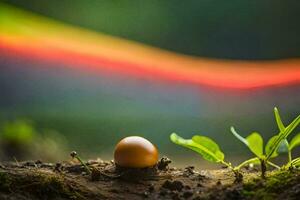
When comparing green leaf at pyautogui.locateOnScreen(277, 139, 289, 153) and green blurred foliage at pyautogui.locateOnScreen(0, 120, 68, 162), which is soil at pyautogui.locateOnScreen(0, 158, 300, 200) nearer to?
green leaf at pyautogui.locateOnScreen(277, 139, 289, 153)

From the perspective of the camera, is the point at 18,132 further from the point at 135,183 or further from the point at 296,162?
the point at 296,162

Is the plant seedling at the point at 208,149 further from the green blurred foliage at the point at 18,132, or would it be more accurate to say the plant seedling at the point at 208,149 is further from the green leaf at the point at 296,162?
the green blurred foliage at the point at 18,132

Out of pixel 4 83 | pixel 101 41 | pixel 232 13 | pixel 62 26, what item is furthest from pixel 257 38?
pixel 4 83

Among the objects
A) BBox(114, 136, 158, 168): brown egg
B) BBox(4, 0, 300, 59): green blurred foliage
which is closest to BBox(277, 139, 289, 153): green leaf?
BBox(114, 136, 158, 168): brown egg

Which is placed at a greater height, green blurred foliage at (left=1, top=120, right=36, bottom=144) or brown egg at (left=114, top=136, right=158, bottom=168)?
green blurred foliage at (left=1, top=120, right=36, bottom=144)

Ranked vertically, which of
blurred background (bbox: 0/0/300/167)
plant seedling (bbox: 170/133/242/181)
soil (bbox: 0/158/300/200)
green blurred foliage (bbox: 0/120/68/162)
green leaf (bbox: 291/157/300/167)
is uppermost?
blurred background (bbox: 0/0/300/167)

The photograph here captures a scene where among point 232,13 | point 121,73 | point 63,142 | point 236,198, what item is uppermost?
point 232,13

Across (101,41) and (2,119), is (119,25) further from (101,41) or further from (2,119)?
(2,119)
